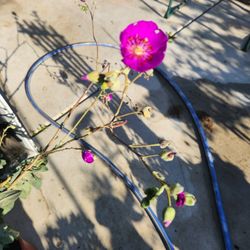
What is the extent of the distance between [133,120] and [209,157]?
1010mm

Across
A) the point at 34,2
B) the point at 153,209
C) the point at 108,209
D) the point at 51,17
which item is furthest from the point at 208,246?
the point at 34,2

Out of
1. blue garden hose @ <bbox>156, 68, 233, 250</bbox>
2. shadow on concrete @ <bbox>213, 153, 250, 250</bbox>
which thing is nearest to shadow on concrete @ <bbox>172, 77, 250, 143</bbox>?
blue garden hose @ <bbox>156, 68, 233, 250</bbox>

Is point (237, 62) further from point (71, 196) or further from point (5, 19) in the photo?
point (5, 19)

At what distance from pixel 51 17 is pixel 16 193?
12.6 feet

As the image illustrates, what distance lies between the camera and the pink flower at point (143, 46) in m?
0.99

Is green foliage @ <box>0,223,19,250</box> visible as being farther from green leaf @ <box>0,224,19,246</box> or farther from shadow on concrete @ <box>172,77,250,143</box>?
shadow on concrete @ <box>172,77,250,143</box>

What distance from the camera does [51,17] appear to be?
5.09 metres

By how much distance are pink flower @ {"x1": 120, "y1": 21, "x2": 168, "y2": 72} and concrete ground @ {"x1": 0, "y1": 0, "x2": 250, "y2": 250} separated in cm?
243

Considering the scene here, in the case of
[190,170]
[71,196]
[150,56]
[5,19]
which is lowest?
[71,196]

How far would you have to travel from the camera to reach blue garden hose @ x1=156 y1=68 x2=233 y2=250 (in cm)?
314

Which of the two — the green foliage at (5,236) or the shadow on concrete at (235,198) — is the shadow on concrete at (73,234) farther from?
the shadow on concrete at (235,198)

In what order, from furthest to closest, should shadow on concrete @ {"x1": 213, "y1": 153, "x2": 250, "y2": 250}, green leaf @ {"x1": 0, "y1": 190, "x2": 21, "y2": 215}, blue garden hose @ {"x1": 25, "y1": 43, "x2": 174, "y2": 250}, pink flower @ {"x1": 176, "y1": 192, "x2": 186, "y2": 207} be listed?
shadow on concrete @ {"x1": 213, "y1": 153, "x2": 250, "y2": 250} → blue garden hose @ {"x1": 25, "y1": 43, "x2": 174, "y2": 250} → green leaf @ {"x1": 0, "y1": 190, "x2": 21, "y2": 215} → pink flower @ {"x1": 176, "y1": 192, "x2": 186, "y2": 207}

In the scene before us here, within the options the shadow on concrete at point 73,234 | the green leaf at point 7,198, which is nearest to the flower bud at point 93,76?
the green leaf at point 7,198

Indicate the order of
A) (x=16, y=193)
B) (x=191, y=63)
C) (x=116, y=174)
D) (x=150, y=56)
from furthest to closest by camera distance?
(x=191, y=63)
(x=116, y=174)
(x=16, y=193)
(x=150, y=56)
